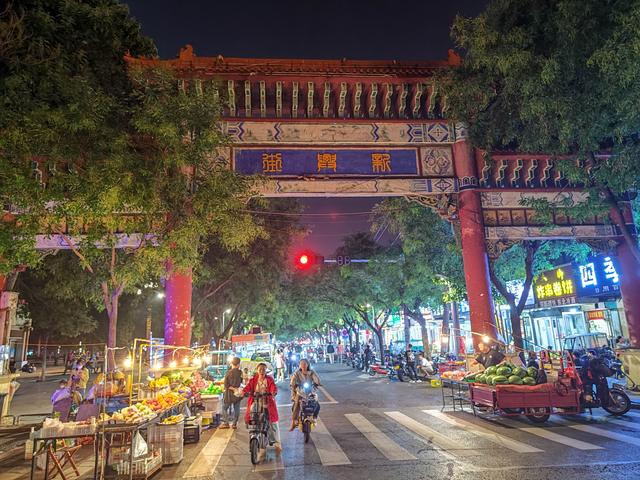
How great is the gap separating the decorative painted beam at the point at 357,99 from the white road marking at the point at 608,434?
12320mm

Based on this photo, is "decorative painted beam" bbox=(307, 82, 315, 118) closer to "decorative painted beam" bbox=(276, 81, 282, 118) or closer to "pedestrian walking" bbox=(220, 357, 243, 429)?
"decorative painted beam" bbox=(276, 81, 282, 118)

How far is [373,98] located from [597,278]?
18.1 metres

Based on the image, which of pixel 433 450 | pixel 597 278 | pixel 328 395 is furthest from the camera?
pixel 597 278

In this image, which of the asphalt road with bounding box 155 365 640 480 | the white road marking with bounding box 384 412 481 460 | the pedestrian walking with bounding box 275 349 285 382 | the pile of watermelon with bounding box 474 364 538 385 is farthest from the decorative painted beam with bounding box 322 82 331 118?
the pedestrian walking with bounding box 275 349 285 382

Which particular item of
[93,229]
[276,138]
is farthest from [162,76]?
[276,138]

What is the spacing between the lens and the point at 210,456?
881 cm

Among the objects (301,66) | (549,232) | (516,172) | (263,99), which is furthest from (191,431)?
(516,172)

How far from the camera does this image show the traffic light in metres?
16.4

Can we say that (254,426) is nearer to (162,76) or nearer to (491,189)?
(162,76)

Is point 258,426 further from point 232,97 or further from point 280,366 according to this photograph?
point 280,366

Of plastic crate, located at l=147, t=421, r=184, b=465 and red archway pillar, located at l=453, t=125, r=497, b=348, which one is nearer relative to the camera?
plastic crate, located at l=147, t=421, r=184, b=465

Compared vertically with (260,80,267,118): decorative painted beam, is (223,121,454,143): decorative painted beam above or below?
below

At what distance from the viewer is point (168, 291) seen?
49.5 feet

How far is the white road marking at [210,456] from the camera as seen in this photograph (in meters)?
7.59
